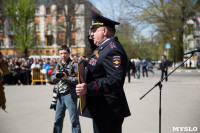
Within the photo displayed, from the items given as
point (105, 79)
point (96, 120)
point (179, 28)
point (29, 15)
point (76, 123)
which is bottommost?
point (76, 123)

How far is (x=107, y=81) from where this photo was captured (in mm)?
2533

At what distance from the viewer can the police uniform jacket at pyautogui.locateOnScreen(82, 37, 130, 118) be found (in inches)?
100

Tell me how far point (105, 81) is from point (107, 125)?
0.50 meters

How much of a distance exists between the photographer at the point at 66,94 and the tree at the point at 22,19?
39380mm

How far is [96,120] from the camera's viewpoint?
2752 millimetres

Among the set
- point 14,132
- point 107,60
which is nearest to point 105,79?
point 107,60

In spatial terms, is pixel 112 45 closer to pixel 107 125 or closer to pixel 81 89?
pixel 81 89

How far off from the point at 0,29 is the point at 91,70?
53.5 m

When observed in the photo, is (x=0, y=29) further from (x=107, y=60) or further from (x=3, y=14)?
(x=107, y=60)

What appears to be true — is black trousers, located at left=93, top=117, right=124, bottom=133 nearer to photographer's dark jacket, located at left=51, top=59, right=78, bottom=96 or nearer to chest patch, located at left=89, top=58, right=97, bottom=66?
chest patch, located at left=89, top=58, right=97, bottom=66

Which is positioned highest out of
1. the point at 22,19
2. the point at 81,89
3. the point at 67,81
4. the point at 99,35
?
the point at 22,19

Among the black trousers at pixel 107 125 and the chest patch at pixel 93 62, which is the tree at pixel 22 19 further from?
the black trousers at pixel 107 125

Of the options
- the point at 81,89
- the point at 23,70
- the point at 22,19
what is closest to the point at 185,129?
the point at 81,89

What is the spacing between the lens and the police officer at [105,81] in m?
2.55
